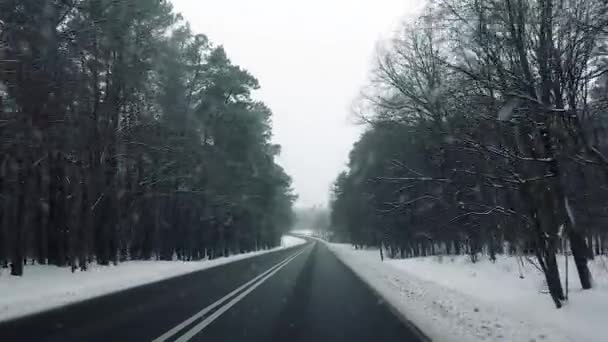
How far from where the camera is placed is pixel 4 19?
15.4m

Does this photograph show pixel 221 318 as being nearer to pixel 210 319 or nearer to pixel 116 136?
pixel 210 319

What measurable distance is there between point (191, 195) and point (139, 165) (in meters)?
6.56

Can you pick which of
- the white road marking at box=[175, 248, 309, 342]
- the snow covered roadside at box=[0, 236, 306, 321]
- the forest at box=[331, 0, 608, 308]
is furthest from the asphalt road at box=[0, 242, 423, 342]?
the forest at box=[331, 0, 608, 308]

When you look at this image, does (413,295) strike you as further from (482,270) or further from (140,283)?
(140,283)

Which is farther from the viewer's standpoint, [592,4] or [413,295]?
[413,295]

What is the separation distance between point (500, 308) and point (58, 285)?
13.1m

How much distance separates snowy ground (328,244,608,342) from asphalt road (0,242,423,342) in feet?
2.43

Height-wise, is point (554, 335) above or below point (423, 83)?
below

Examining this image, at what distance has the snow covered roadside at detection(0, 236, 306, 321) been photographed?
11734 mm

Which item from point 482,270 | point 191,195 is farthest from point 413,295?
point 191,195

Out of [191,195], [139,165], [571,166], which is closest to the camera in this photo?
[571,166]

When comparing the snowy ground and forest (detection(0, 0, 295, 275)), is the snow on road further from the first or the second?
the snowy ground

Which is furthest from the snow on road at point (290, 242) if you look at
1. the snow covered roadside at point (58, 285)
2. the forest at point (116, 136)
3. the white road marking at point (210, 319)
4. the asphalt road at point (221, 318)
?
the white road marking at point (210, 319)

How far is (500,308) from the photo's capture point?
1026cm
